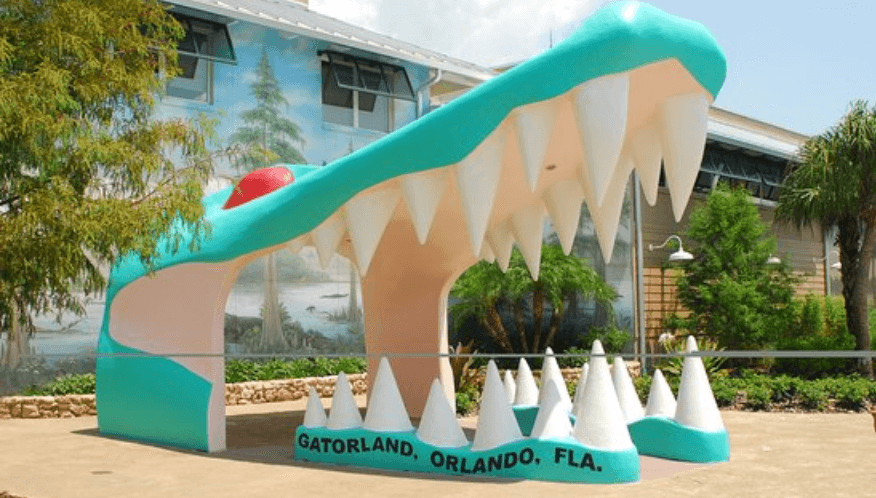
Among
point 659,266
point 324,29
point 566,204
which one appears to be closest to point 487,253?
point 566,204

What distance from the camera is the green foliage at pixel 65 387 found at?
44.7ft

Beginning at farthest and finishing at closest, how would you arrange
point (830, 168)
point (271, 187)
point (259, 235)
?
point (830, 168) → point (271, 187) → point (259, 235)

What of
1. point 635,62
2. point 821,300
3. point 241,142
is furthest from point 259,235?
point 821,300

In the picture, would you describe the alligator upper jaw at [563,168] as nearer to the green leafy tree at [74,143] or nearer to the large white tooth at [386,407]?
the large white tooth at [386,407]

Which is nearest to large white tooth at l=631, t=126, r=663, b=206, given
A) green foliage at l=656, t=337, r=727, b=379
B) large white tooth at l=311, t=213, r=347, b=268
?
large white tooth at l=311, t=213, r=347, b=268

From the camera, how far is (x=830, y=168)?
658 inches

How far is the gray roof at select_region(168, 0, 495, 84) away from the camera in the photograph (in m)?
16.3

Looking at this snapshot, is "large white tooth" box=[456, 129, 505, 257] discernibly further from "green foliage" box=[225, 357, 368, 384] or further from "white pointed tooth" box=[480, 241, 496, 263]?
"green foliage" box=[225, 357, 368, 384]

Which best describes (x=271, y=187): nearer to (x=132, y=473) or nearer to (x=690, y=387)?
(x=132, y=473)

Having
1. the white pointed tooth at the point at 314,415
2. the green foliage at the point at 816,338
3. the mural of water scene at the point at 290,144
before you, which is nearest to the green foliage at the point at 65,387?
the mural of water scene at the point at 290,144

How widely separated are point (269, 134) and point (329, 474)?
11004 millimetres

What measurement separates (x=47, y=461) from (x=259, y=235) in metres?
2.65

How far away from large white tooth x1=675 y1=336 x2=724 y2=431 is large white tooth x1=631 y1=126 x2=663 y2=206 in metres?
1.39

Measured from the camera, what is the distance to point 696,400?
7.43 m
